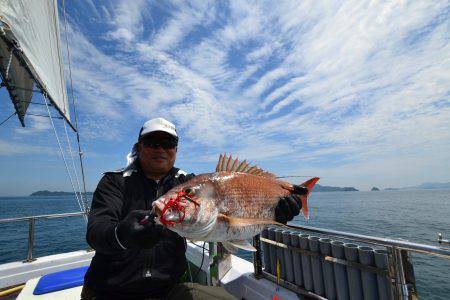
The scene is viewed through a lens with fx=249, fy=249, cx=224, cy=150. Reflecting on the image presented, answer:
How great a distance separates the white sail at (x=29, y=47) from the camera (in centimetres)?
573

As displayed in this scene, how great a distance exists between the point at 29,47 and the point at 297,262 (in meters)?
8.97

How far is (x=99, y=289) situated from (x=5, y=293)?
342 centimetres

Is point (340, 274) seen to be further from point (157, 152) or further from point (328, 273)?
point (157, 152)

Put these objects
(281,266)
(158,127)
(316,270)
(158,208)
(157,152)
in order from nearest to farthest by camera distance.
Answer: (158,208)
(158,127)
(157,152)
(316,270)
(281,266)

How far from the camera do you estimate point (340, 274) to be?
3.38m

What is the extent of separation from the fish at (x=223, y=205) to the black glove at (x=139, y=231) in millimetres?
146

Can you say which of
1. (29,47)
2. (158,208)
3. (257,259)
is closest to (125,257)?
(158,208)

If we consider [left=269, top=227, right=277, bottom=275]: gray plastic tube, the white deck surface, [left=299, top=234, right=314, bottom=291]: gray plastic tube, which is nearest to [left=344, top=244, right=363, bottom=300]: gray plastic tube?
[left=299, top=234, right=314, bottom=291]: gray plastic tube

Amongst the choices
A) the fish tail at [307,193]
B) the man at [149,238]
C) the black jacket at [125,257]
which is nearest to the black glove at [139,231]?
the man at [149,238]

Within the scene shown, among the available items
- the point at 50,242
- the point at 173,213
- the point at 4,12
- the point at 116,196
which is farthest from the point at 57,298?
the point at 50,242

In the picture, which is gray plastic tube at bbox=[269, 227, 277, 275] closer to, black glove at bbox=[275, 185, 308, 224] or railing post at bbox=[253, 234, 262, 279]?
railing post at bbox=[253, 234, 262, 279]

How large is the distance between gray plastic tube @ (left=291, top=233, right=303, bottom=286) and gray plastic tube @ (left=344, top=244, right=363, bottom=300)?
0.77m

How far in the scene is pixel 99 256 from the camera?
9.46 ft

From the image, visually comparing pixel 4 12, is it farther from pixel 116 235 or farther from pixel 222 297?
pixel 222 297
